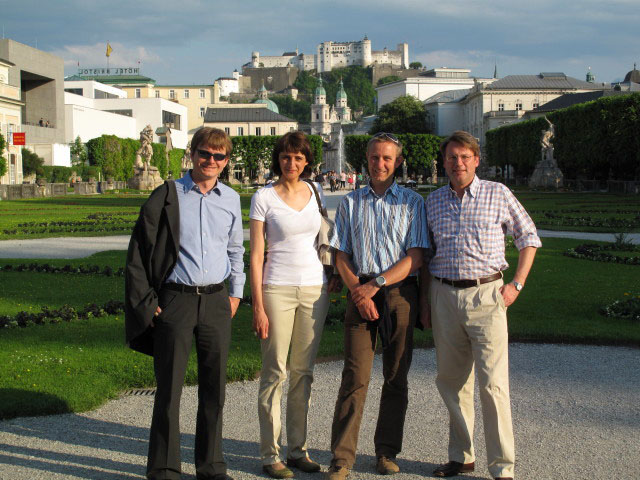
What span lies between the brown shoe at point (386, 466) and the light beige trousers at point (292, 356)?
0.44 m

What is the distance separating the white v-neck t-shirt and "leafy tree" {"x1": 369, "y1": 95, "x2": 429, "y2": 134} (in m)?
103

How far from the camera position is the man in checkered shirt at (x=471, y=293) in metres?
4.28

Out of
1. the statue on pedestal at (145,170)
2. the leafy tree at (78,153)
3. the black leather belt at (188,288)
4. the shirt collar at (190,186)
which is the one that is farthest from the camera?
the leafy tree at (78,153)

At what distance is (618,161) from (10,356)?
1816 inches

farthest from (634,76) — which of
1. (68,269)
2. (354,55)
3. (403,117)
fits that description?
(68,269)

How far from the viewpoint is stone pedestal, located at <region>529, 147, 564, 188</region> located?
156 feet

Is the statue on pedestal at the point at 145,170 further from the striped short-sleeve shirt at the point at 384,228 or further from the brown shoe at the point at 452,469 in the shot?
the brown shoe at the point at 452,469

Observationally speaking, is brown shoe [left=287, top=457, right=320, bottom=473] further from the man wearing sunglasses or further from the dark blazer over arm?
the dark blazer over arm

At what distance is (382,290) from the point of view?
4.40m

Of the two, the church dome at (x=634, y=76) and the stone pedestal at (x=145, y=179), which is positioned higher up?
the church dome at (x=634, y=76)

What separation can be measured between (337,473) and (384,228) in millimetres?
1368

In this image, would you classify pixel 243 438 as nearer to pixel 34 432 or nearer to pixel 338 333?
pixel 34 432

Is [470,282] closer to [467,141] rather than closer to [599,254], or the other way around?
[467,141]

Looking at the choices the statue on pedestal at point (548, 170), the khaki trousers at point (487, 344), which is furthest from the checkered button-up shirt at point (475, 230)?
the statue on pedestal at point (548, 170)
